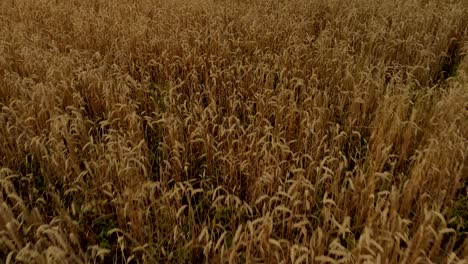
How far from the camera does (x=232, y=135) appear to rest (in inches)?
123

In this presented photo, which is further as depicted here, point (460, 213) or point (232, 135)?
point (232, 135)

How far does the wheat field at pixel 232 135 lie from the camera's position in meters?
2.21

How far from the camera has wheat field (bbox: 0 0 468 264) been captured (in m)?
2.21

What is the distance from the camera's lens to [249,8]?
5914 millimetres

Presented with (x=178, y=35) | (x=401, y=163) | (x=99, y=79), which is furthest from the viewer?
(x=178, y=35)

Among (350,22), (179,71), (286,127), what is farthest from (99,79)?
(350,22)

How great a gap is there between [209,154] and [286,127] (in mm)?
738

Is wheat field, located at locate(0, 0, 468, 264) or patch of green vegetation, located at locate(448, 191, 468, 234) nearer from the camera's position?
wheat field, located at locate(0, 0, 468, 264)

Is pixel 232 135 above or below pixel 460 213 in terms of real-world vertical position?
above

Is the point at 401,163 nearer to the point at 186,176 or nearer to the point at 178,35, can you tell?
the point at 186,176

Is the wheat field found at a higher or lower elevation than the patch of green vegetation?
higher

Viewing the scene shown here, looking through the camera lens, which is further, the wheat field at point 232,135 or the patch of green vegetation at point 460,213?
the patch of green vegetation at point 460,213

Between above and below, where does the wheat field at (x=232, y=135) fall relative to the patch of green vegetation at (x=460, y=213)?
above

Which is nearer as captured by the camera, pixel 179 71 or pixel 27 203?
pixel 27 203
